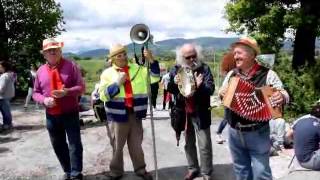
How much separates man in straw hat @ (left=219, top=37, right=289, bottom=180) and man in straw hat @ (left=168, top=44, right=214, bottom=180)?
1.37 m

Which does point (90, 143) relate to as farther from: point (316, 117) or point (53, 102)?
point (316, 117)

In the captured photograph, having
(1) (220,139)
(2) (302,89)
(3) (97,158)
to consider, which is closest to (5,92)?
(3) (97,158)

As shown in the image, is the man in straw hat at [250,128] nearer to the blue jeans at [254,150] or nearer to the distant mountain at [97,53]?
the blue jeans at [254,150]

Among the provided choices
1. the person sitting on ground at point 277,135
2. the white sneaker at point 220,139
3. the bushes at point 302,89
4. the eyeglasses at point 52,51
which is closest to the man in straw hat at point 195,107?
the eyeglasses at point 52,51

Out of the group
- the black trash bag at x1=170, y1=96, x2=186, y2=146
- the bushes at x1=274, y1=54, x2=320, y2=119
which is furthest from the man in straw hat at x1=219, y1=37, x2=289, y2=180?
the bushes at x1=274, y1=54, x2=320, y2=119

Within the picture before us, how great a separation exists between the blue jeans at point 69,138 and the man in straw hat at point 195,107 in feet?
4.24

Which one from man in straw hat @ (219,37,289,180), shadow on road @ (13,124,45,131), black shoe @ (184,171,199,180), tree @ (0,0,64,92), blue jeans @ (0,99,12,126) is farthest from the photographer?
tree @ (0,0,64,92)

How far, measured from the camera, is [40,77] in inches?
283

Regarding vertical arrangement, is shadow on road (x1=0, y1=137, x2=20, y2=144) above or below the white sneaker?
below

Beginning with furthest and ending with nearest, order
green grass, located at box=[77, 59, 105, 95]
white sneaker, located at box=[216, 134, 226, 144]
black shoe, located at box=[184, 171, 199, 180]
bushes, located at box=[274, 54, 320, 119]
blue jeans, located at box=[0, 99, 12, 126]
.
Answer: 1. green grass, located at box=[77, 59, 105, 95]
2. bushes, located at box=[274, 54, 320, 119]
3. blue jeans, located at box=[0, 99, 12, 126]
4. white sneaker, located at box=[216, 134, 226, 144]
5. black shoe, located at box=[184, 171, 199, 180]

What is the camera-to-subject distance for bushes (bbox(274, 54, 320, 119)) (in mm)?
15008

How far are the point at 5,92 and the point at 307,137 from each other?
8.42 m

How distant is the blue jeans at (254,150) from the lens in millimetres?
5391

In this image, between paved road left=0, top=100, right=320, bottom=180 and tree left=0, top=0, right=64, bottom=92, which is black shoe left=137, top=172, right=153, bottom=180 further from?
tree left=0, top=0, right=64, bottom=92
